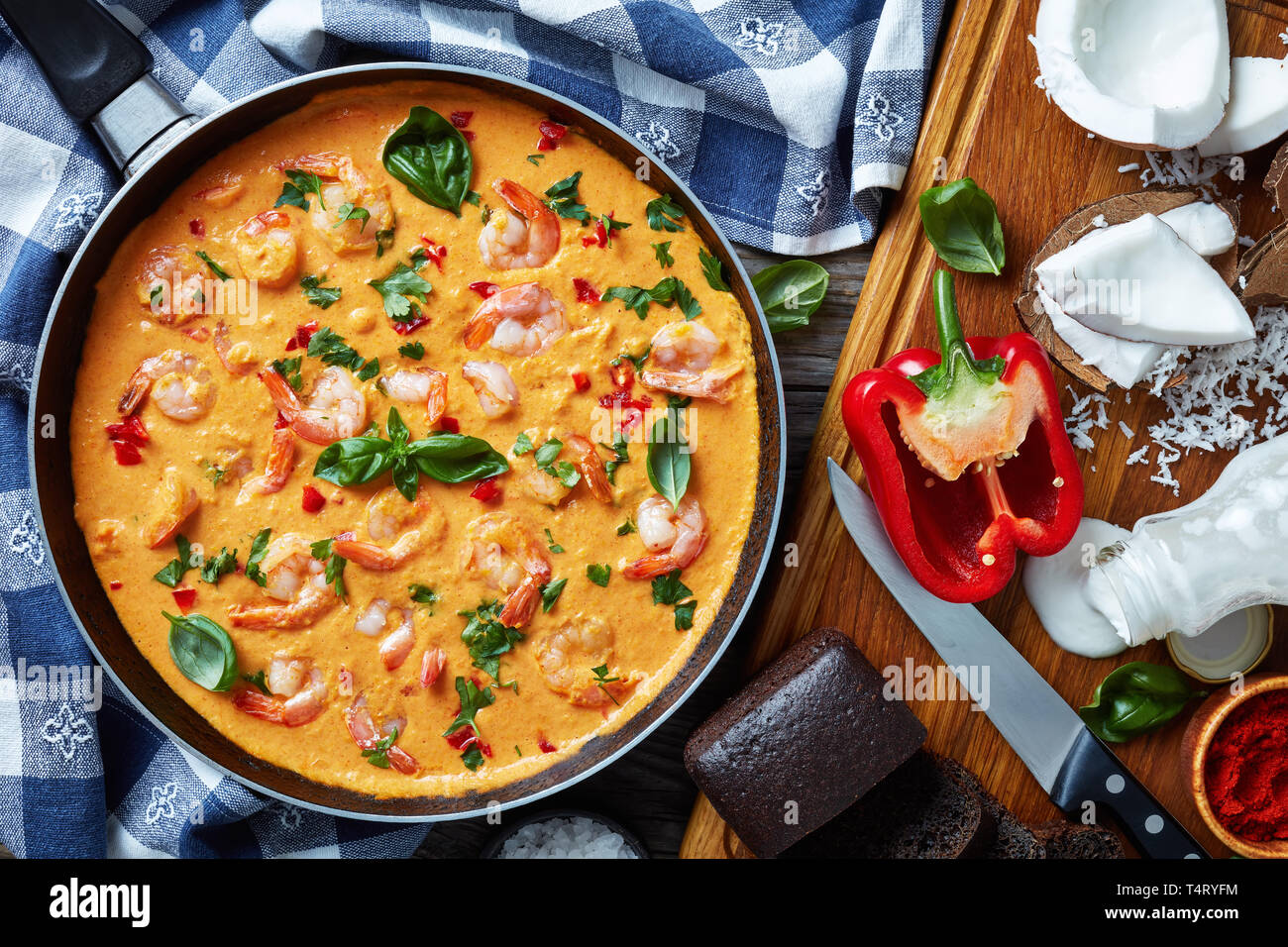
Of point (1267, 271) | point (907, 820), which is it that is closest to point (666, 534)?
point (907, 820)

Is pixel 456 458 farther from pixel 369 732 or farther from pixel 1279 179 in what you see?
pixel 1279 179

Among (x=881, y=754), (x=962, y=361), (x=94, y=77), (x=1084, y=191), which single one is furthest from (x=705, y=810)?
(x=94, y=77)

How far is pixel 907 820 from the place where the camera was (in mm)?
3150

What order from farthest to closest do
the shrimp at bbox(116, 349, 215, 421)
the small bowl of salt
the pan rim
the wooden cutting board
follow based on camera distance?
1. the small bowl of salt
2. the wooden cutting board
3. the shrimp at bbox(116, 349, 215, 421)
4. the pan rim

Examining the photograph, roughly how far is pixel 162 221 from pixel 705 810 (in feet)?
8.60

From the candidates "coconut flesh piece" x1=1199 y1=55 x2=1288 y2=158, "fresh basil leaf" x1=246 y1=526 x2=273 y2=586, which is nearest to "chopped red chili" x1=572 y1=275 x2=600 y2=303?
"fresh basil leaf" x1=246 y1=526 x2=273 y2=586

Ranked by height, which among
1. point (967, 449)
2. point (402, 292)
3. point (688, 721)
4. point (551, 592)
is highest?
point (402, 292)

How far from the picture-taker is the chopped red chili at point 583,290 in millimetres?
3020

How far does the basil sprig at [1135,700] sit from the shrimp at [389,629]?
7.60 ft

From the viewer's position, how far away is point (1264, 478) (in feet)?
10.4

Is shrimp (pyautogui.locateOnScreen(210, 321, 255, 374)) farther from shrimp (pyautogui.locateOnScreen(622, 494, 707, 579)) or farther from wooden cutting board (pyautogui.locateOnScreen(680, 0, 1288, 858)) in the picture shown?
wooden cutting board (pyautogui.locateOnScreen(680, 0, 1288, 858))

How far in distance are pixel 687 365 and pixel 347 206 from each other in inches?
45.7

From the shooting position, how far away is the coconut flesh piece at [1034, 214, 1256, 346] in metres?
3.00

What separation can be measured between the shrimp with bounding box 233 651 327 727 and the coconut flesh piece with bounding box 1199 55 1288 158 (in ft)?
11.2
